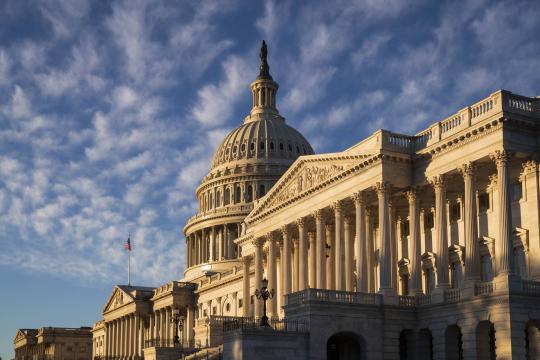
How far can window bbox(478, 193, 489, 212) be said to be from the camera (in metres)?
59.0

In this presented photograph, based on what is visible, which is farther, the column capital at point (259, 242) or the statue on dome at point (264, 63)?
the statue on dome at point (264, 63)

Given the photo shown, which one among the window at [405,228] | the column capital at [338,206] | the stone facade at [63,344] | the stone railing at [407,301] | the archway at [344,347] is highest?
the column capital at [338,206]

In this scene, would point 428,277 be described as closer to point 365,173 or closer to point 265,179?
point 365,173

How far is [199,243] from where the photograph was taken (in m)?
151

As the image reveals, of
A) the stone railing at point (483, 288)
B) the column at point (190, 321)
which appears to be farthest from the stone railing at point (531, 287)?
the column at point (190, 321)

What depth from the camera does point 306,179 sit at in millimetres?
71250

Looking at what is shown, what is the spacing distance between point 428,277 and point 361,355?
1001cm

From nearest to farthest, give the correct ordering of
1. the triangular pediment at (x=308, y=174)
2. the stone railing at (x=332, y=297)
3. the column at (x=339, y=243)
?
the stone railing at (x=332, y=297), the triangular pediment at (x=308, y=174), the column at (x=339, y=243)

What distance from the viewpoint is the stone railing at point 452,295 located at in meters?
54.0

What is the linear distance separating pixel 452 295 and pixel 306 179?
786 inches

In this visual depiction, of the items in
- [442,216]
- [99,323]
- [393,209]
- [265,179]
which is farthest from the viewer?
[99,323]

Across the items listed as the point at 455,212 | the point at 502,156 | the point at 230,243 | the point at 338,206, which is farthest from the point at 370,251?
the point at 230,243

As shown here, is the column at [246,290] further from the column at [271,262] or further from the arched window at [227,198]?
the arched window at [227,198]

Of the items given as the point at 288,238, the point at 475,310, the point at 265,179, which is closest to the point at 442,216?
the point at 475,310
